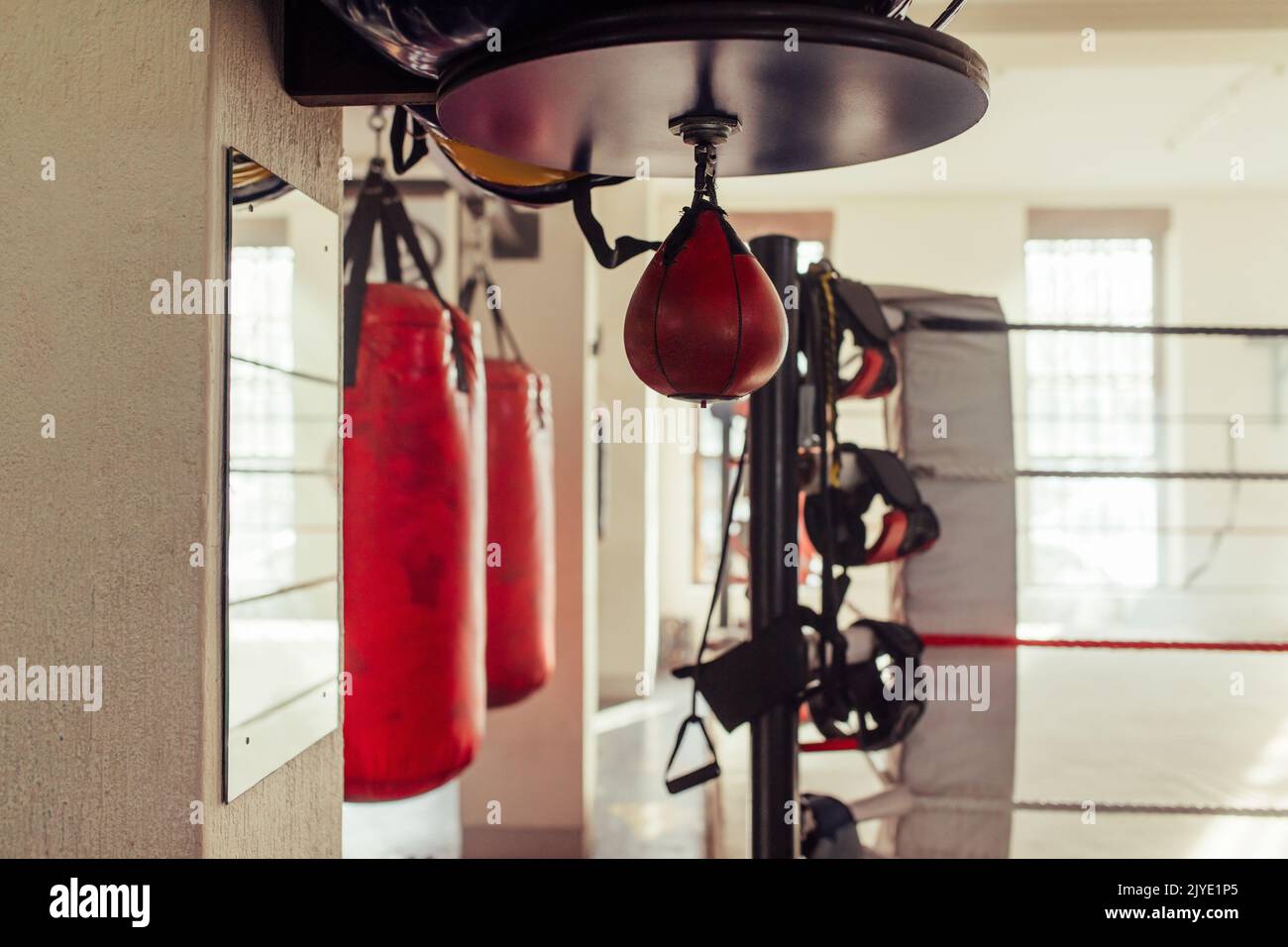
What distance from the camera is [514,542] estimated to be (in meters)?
2.77

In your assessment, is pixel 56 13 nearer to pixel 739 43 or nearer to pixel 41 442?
pixel 41 442

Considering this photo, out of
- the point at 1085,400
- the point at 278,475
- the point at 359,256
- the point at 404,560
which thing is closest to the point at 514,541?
the point at 404,560

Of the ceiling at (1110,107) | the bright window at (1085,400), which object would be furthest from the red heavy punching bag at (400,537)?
the bright window at (1085,400)

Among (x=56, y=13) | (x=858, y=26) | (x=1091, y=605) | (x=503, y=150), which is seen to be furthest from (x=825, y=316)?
(x=1091, y=605)

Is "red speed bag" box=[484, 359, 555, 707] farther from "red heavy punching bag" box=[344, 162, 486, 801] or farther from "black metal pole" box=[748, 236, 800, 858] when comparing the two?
"black metal pole" box=[748, 236, 800, 858]

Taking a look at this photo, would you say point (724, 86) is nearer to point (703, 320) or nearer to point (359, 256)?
point (703, 320)

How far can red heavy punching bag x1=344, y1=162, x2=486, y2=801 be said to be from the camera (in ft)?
5.84

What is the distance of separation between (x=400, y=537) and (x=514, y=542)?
3.18 feet

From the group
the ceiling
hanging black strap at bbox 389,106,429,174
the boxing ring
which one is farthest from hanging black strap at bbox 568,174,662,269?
the ceiling

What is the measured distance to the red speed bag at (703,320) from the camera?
107cm

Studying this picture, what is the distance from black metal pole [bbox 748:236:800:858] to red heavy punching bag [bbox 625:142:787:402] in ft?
2.21

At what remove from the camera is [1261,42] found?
3141mm

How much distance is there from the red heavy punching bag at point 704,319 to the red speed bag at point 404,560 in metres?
0.82

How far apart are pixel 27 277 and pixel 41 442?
6.2 inches
